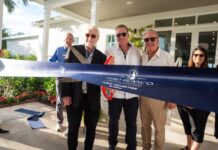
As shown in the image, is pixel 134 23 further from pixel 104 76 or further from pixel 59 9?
pixel 104 76

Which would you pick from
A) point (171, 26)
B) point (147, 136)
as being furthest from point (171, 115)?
point (171, 26)

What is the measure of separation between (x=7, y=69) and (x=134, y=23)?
24.6 feet

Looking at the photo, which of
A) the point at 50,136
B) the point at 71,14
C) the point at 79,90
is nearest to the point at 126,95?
the point at 79,90

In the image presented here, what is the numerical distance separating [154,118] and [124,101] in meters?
0.47

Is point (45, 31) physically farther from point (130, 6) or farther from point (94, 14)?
point (130, 6)

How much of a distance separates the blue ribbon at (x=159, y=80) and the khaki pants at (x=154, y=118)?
0.88 meters

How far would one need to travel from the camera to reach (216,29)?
7.48m

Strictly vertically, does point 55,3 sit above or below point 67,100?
above

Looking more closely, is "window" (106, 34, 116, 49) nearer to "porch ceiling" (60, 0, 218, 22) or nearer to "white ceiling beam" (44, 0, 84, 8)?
"porch ceiling" (60, 0, 218, 22)

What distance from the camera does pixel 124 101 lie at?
2.95 meters

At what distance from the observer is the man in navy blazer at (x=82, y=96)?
2680mm

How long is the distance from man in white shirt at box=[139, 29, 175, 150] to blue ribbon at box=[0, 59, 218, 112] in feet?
2.70

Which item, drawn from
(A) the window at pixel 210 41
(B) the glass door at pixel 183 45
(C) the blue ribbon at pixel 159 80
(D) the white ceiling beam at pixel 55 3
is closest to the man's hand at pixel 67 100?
(C) the blue ribbon at pixel 159 80

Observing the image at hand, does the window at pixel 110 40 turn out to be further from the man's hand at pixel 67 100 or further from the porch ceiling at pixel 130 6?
the man's hand at pixel 67 100
